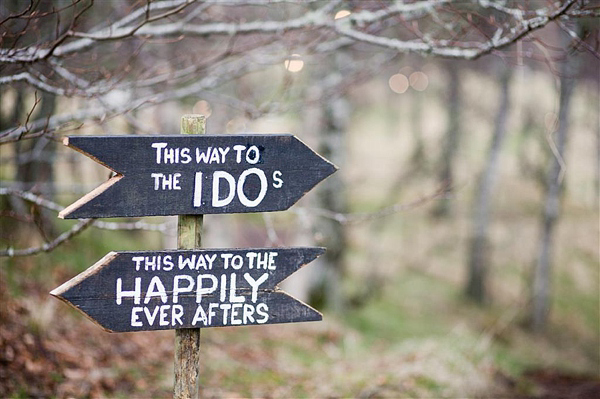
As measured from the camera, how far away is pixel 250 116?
4.58 metres

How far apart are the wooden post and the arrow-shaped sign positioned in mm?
126

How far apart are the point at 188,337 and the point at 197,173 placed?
81 cm

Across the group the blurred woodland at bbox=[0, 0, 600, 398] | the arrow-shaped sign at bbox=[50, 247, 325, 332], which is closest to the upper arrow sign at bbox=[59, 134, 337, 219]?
the arrow-shaped sign at bbox=[50, 247, 325, 332]

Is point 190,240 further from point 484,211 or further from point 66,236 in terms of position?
point 484,211

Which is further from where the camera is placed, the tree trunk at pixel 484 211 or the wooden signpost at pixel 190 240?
the tree trunk at pixel 484 211

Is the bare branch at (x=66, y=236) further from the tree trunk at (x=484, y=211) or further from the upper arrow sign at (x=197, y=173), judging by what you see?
the tree trunk at (x=484, y=211)

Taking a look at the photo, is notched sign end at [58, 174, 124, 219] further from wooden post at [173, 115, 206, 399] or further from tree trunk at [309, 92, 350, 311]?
tree trunk at [309, 92, 350, 311]

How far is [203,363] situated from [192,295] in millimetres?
3538

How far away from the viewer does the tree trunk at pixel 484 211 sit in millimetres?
13648

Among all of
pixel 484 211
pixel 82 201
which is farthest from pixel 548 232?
pixel 82 201

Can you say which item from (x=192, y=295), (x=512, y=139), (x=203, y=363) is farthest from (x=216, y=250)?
(x=512, y=139)

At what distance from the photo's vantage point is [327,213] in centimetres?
430

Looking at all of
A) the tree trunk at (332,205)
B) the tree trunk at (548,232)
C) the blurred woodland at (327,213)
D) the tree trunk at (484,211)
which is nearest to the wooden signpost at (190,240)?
the blurred woodland at (327,213)

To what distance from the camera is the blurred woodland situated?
4020 mm
